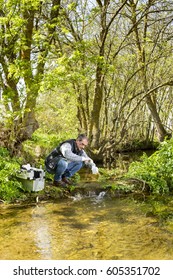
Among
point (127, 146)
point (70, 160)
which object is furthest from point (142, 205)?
point (127, 146)

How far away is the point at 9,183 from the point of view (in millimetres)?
7676

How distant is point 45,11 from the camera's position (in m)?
13.9

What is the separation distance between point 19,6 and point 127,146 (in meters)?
15.9

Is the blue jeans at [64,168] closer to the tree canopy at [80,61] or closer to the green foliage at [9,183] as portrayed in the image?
the green foliage at [9,183]

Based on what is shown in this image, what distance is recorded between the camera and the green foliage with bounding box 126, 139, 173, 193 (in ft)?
29.8

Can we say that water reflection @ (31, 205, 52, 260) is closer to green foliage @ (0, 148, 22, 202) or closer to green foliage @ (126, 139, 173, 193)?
green foliage @ (0, 148, 22, 202)

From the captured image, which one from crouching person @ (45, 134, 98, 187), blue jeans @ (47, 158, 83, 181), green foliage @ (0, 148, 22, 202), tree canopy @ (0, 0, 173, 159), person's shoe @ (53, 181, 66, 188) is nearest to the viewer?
green foliage @ (0, 148, 22, 202)

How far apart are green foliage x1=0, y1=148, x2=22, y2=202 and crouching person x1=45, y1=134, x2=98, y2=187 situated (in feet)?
2.80

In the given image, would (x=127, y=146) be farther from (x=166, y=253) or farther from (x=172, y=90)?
(x=166, y=253)

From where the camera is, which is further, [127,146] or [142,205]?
[127,146]

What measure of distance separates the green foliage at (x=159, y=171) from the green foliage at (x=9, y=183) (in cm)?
323

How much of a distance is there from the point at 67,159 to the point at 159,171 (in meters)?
2.62

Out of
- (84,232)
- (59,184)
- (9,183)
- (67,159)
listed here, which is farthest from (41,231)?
(59,184)

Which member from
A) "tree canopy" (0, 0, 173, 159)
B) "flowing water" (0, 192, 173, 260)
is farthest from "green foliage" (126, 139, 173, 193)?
"tree canopy" (0, 0, 173, 159)
